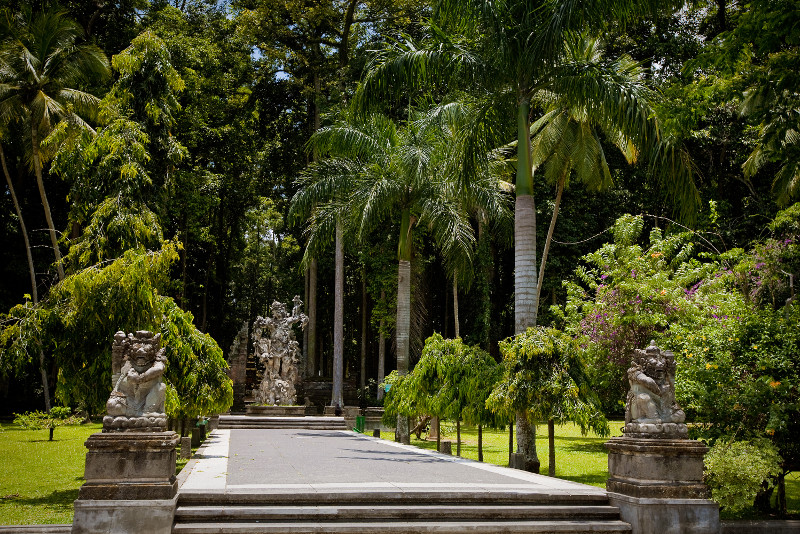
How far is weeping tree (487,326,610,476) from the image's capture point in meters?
11.0

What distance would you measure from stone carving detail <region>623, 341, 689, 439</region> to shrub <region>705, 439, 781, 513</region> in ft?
2.57

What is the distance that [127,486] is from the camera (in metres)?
7.04

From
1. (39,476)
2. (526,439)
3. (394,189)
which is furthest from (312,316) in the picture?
(526,439)

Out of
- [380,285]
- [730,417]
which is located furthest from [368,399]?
[730,417]

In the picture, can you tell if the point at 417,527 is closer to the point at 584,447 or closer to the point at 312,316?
the point at 584,447

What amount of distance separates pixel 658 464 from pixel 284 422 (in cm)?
1870

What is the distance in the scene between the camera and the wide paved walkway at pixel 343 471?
8523mm

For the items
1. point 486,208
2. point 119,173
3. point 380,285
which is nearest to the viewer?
point 119,173

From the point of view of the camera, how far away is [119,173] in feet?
42.4

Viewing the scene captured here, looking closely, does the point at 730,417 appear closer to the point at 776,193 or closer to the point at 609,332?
the point at 609,332

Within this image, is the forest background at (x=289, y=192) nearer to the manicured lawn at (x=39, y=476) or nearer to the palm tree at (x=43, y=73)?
the palm tree at (x=43, y=73)

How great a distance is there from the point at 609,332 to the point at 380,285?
15.1 meters

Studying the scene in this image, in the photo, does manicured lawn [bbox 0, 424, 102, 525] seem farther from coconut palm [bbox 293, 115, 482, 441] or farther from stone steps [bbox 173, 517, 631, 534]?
coconut palm [bbox 293, 115, 482, 441]

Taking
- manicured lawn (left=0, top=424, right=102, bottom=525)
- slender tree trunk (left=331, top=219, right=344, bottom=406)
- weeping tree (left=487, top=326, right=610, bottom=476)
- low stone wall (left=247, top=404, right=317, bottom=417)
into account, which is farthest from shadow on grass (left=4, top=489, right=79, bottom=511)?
slender tree trunk (left=331, top=219, right=344, bottom=406)
